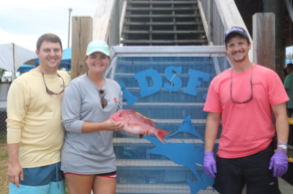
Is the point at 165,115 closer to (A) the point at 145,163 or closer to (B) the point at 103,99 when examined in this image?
(A) the point at 145,163

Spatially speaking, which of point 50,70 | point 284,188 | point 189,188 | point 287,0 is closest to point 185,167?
point 189,188

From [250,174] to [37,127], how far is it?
169 centimetres

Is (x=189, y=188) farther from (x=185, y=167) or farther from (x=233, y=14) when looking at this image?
(x=233, y=14)

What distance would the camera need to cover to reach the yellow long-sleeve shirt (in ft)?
5.75

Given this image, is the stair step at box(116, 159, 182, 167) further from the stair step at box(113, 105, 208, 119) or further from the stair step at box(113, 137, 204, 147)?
the stair step at box(113, 105, 208, 119)

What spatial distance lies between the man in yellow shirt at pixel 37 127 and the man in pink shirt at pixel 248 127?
4.18 feet

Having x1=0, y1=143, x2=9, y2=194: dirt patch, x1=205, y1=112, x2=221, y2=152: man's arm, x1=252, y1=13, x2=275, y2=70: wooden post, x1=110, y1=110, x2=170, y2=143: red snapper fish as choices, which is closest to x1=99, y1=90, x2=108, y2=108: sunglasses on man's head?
x1=110, y1=110, x2=170, y2=143: red snapper fish

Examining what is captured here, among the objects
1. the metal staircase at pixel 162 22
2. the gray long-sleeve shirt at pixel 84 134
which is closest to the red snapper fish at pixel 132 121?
the gray long-sleeve shirt at pixel 84 134

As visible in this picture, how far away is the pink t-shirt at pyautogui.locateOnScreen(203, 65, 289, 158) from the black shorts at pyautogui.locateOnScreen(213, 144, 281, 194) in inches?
1.9

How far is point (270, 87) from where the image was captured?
1869mm

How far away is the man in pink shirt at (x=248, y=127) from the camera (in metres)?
1.86

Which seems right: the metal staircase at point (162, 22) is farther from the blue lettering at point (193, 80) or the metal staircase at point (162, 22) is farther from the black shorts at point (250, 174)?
the black shorts at point (250, 174)

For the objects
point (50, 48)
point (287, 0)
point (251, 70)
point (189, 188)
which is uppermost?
point (287, 0)

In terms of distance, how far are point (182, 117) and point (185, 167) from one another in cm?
49
